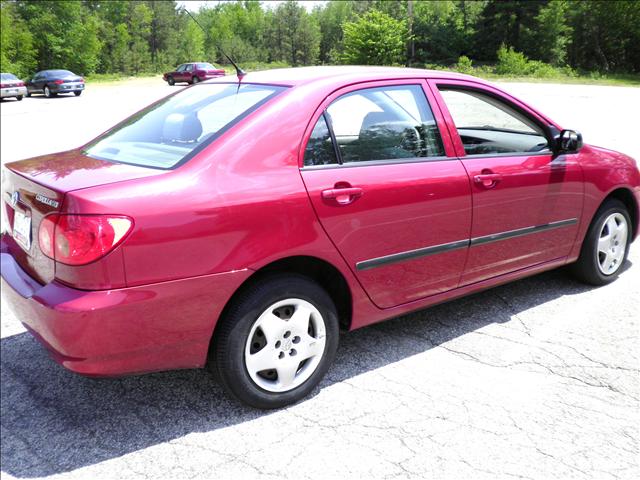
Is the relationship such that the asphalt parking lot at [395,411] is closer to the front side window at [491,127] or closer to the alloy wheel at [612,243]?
the alloy wheel at [612,243]

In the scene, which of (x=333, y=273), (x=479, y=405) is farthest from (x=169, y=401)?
(x=479, y=405)

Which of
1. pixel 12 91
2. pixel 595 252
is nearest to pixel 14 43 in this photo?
pixel 12 91

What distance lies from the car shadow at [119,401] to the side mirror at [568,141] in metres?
1.17

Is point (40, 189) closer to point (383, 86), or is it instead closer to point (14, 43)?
point (383, 86)

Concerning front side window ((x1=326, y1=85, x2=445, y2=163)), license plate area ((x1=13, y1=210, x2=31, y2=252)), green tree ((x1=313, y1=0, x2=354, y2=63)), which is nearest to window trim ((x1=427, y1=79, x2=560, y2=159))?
front side window ((x1=326, y1=85, x2=445, y2=163))

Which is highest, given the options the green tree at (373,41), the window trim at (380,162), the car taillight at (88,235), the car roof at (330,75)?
the green tree at (373,41)

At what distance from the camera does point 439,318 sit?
4016mm

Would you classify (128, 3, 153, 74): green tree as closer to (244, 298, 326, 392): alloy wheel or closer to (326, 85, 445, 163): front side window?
(326, 85, 445, 163): front side window

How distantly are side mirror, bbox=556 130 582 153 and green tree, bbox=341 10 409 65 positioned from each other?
337 inches

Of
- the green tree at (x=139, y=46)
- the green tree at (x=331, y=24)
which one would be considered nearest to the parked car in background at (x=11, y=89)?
the green tree at (x=139, y=46)

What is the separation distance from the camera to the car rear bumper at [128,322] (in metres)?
2.37

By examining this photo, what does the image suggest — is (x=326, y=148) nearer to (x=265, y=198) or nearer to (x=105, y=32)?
(x=265, y=198)

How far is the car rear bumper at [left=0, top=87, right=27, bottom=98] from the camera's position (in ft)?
55.3

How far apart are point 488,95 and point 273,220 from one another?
1.90m
